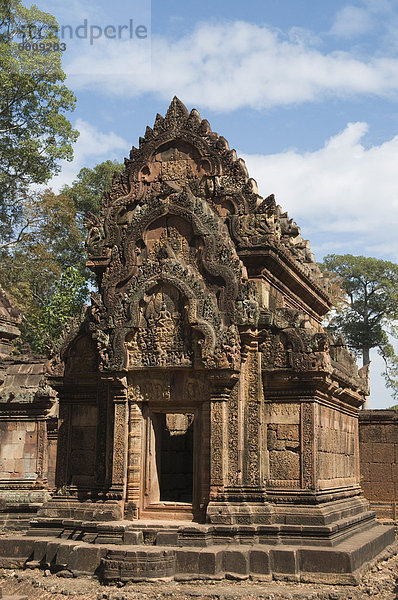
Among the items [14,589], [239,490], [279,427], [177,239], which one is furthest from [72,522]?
[177,239]

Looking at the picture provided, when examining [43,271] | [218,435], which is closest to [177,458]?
[218,435]

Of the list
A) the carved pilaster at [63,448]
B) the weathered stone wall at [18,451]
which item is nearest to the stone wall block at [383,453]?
the weathered stone wall at [18,451]

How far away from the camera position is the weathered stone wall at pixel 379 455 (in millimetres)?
18172

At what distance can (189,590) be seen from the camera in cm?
1004

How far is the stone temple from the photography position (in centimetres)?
1132

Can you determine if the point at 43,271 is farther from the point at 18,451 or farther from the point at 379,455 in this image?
the point at 379,455

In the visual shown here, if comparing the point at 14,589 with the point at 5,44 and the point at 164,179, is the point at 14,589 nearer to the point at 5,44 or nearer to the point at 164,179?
the point at 164,179

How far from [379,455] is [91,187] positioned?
26477 millimetres

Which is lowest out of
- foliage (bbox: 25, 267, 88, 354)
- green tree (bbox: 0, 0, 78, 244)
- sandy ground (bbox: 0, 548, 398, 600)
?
sandy ground (bbox: 0, 548, 398, 600)

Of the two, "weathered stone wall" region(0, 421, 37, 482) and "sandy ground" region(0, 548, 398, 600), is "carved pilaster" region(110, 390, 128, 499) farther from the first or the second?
"weathered stone wall" region(0, 421, 37, 482)

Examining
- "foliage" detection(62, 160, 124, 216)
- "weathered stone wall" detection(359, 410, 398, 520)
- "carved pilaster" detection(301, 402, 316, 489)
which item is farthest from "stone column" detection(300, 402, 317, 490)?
"foliage" detection(62, 160, 124, 216)

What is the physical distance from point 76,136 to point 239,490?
21.3 meters

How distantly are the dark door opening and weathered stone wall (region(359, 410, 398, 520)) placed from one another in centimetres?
483

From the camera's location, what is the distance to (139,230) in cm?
1313
